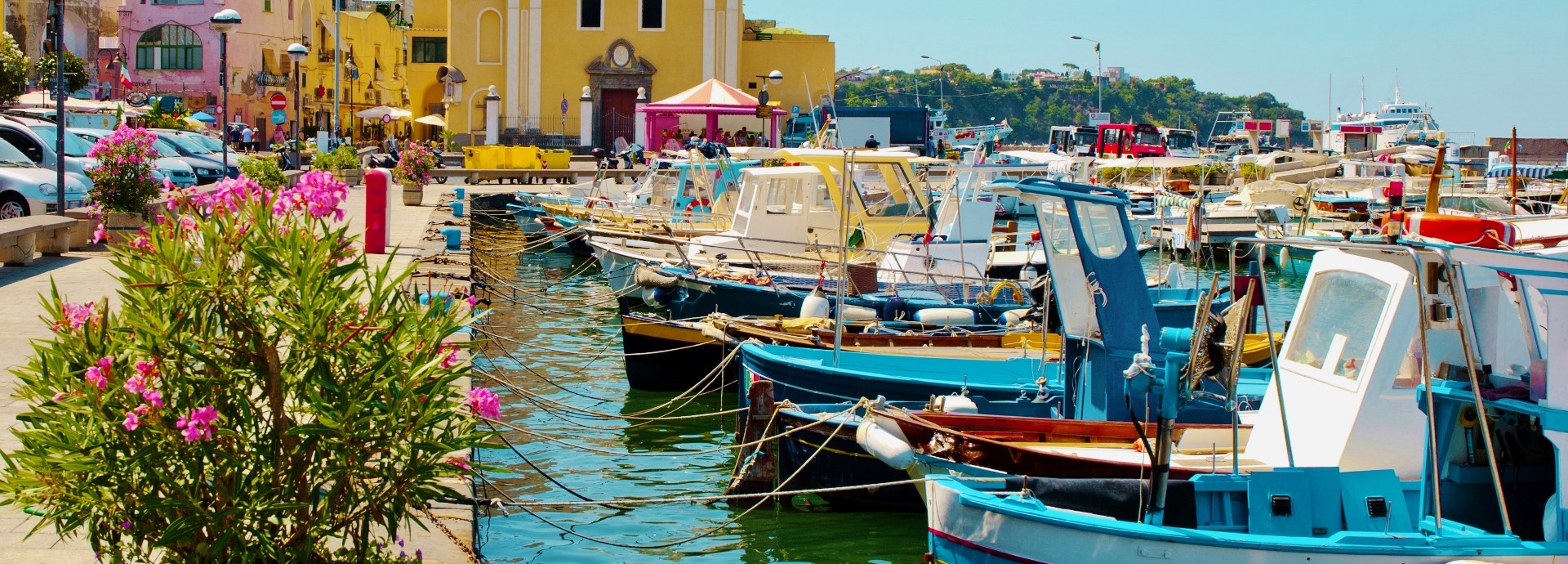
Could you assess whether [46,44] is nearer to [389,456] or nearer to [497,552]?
[497,552]

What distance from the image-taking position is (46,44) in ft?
131

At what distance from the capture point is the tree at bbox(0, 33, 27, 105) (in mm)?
31734

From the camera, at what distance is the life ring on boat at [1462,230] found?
7.84 metres

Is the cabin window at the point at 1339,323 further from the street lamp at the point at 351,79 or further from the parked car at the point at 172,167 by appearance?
the street lamp at the point at 351,79

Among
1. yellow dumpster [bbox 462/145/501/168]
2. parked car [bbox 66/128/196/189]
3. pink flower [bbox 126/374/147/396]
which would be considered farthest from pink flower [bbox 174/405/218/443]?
yellow dumpster [bbox 462/145/501/168]

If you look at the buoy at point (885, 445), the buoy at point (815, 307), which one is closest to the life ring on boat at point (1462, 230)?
the buoy at point (885, 445)

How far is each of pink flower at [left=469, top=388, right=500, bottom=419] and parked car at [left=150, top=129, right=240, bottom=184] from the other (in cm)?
2368

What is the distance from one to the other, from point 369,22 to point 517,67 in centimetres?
1648

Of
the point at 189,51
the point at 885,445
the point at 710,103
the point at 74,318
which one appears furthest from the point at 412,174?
the point at 74,318

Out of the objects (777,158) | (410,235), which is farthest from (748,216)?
(410,235)

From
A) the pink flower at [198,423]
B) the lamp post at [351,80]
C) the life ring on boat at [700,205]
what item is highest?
the lamp post at [351,80]

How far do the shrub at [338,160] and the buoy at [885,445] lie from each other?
984 inches

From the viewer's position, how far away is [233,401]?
564cm

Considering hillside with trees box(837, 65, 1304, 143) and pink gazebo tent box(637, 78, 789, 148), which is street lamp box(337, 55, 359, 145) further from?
hillside with trees box(837, 65, 1304, 143)
